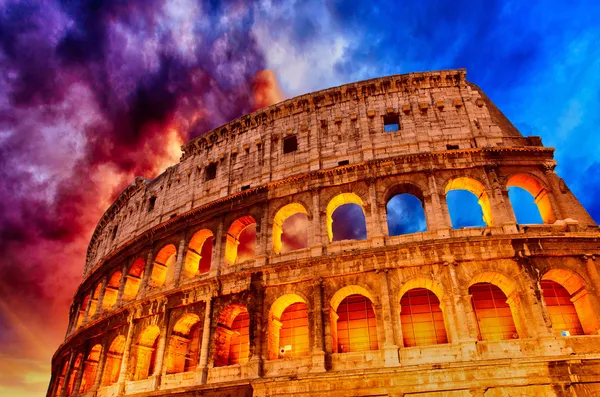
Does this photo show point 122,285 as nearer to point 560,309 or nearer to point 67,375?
point 67,375

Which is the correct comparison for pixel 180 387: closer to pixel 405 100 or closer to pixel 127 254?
pixel 127 254

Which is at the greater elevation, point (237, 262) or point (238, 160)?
point (238, 160)

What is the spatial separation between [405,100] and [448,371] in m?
11.1

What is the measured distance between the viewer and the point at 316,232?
15.5m

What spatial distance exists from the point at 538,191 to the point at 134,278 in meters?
18.2

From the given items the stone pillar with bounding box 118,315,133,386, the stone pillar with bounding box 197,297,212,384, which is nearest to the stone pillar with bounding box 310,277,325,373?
the stone pillar with bounding box 197,297,212,384

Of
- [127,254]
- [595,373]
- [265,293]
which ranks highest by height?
[127,254]

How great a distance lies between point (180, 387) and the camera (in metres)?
14.3

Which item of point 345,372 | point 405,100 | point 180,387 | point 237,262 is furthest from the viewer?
point 405,100

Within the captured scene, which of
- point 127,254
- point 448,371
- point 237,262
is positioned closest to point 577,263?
point 448,371

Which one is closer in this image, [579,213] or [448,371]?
[448,371]

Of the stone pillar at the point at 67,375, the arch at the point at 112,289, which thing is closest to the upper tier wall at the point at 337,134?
the arch at the point at 112,289

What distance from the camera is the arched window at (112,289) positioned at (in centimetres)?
2131

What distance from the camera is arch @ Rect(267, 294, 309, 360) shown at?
47.3 feet
